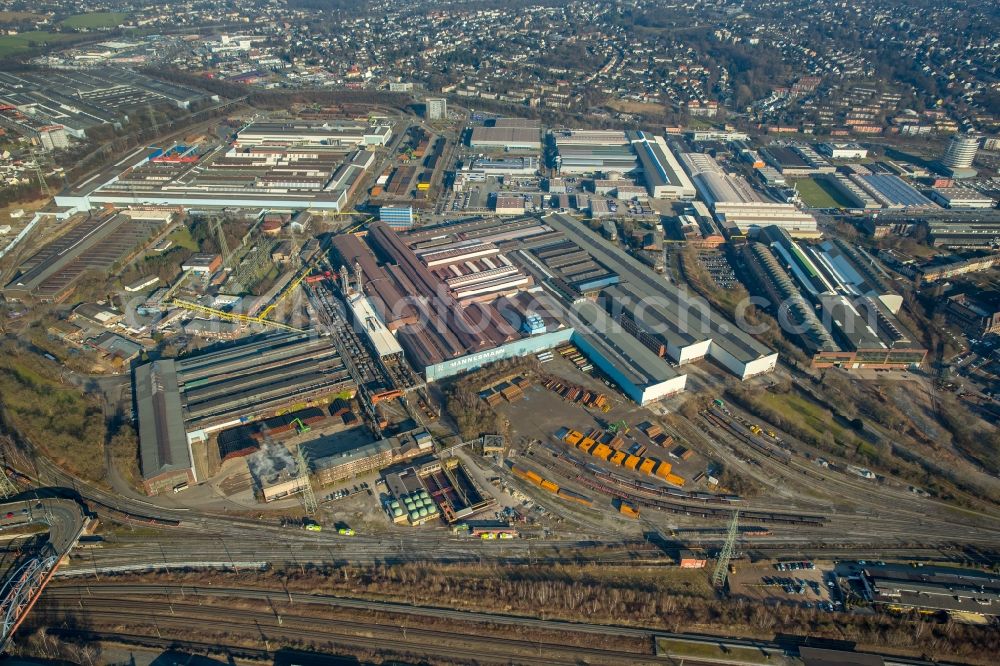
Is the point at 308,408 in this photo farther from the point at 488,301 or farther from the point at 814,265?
the point at 814,265

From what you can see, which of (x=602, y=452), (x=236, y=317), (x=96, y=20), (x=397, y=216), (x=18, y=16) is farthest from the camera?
(x=96, y=20)

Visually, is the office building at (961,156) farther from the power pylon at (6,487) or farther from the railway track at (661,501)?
the power pylon at (6,487)

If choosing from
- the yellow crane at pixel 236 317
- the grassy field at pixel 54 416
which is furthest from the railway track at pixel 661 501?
the grassy field at pixel 54 416

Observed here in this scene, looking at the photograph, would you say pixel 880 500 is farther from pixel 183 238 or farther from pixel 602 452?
pixel 183 238

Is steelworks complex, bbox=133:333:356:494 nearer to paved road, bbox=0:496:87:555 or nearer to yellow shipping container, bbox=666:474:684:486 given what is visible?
paved road, bbox=0:496:87:555

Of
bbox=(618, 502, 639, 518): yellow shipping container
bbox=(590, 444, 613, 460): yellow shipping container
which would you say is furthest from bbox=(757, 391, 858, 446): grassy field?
bbox=(618, 502, 639, 518): yellow shipping container

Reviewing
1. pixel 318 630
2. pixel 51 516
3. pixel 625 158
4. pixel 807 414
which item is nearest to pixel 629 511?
pixel 807 414

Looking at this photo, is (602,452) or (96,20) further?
(96,20)
